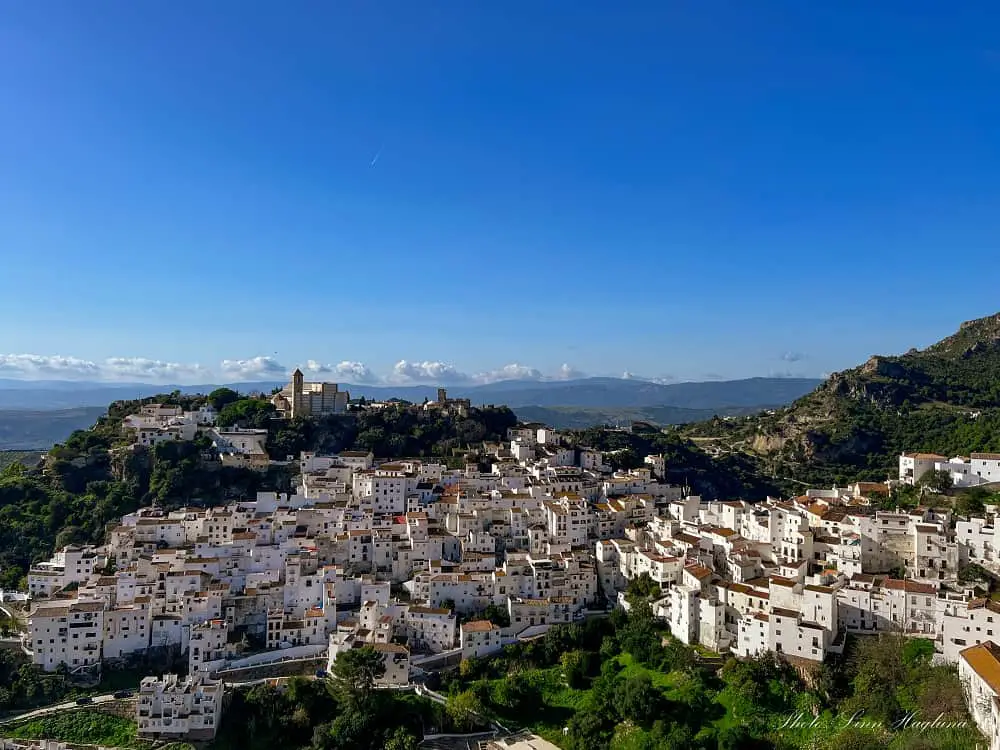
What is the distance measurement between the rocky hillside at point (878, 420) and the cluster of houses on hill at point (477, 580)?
21.3m

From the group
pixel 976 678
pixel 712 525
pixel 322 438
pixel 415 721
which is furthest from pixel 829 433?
pixel 415 721

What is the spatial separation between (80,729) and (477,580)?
47.9 feet

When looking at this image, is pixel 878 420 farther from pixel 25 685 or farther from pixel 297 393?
pixel 25 685

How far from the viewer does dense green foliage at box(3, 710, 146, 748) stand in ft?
79.6

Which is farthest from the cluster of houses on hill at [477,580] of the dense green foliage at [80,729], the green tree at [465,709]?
the green tree at [465,709]

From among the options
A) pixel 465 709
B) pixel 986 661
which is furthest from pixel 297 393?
pixel 986 661

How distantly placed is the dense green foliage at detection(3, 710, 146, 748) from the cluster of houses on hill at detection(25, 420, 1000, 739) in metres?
0.72

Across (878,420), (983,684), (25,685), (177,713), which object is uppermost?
(878,420)

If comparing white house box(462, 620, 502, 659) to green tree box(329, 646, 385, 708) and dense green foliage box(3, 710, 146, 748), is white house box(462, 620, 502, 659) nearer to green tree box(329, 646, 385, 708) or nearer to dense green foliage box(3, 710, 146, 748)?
green tree box(329, 646, 385, 708)

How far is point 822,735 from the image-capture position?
22203 mm

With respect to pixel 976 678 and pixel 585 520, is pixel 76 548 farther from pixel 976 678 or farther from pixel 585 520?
pixel 976 678

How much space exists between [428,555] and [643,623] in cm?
1035

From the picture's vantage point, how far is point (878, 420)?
65.2m

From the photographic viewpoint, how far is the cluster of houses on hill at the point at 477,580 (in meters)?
25.0
